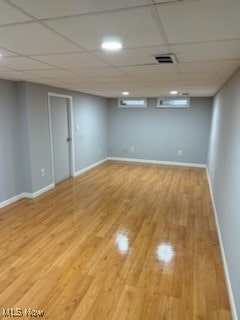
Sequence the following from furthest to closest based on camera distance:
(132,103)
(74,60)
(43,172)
Result: (132,103) < (43,172) < (74,60)

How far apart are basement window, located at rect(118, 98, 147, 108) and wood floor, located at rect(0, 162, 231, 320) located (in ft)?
11.8

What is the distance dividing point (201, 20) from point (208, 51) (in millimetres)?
728

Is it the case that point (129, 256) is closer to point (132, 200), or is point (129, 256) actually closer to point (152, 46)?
point (132, 200)

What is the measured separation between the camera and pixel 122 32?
5.11 feet

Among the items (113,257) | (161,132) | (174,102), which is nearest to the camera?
(113,257)

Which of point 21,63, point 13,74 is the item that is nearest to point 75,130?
point 13,74

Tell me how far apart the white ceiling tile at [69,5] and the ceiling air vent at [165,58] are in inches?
41.9

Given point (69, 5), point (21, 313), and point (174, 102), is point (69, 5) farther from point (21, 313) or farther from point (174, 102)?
point (174, 102)

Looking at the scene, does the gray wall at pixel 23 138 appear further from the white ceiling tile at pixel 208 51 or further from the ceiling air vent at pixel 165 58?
the white ceiling tile at pixel 208 51

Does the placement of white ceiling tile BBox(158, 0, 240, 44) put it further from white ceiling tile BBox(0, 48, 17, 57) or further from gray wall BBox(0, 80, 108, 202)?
gray wall BBox(0, 80, 108, 202)

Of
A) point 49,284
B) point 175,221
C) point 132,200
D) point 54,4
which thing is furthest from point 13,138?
point 54,4

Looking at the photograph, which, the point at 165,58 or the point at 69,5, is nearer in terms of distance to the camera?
the point at 69,5

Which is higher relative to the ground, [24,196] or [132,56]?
[132,56]

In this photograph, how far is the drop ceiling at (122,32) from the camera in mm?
1193
